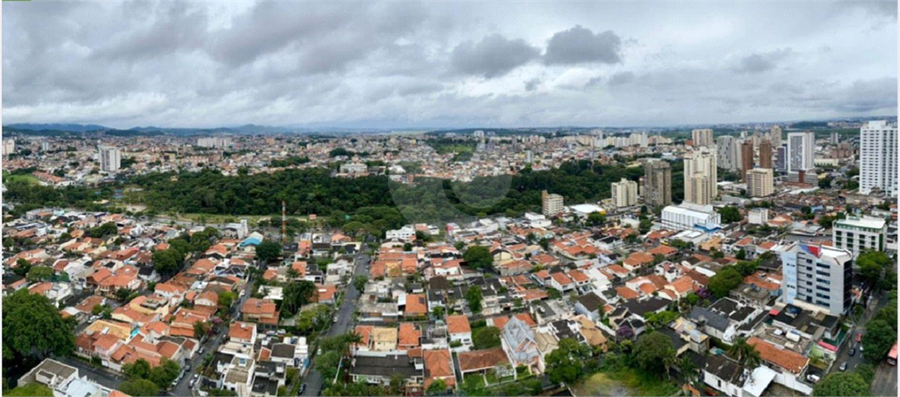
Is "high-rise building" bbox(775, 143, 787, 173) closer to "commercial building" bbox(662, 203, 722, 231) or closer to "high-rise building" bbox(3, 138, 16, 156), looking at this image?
"commercial building" bbox(662, 203, 722, 231)

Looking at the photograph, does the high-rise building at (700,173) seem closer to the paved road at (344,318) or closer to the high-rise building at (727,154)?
the high-rise building at (727,154)

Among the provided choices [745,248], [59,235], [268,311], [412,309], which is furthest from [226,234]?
[745,248]

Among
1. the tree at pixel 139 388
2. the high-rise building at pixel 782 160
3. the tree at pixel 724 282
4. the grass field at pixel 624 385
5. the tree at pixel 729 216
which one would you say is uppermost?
the high-rise building at pixel 782 160

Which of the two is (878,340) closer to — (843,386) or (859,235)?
(843,386)

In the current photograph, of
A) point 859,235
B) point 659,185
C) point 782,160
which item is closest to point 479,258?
point 859,235

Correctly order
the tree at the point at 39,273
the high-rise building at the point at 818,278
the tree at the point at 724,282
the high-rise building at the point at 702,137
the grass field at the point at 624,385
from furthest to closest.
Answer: the high-rise building at the point at 702,137 < the tree at the point at 39,273 < the tree at the point at 724,282 < the high-rise building at the point at 818,278 < the grass field at the point at 624,385

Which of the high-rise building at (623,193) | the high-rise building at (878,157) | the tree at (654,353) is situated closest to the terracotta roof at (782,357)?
the tree at (654,353)

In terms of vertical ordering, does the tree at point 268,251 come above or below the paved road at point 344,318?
above
